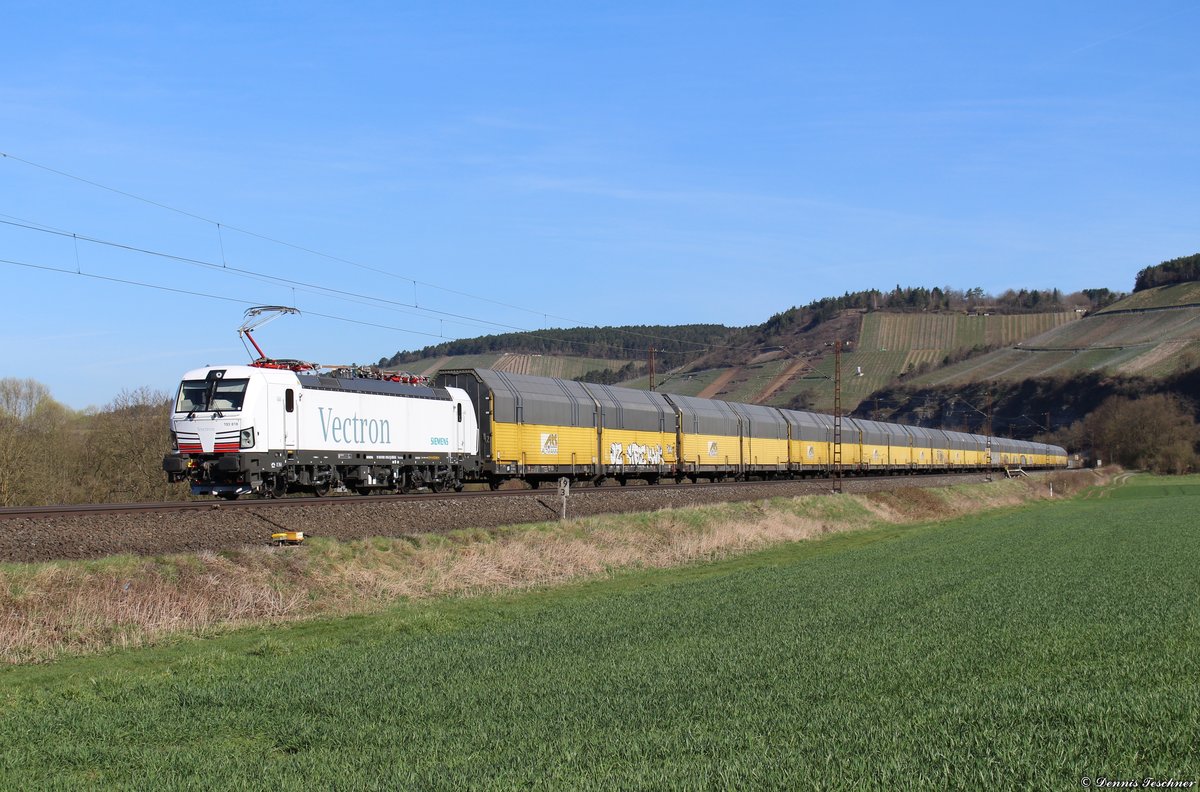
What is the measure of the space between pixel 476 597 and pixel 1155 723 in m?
15.9

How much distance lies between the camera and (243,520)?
23844 millimetres

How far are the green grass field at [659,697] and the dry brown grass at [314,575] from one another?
106 centimetres

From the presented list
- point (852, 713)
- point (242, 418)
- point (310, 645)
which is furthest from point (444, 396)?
point (852, 713)

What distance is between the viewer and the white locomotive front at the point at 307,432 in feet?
95.9

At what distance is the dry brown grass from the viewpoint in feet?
54.6

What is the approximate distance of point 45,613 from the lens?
1648 centimetres

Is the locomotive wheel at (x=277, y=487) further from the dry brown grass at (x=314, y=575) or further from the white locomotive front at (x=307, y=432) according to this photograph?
the dry brown grass at (x=314, y=575)

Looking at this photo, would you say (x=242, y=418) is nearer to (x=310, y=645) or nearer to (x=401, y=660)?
(x=310, y=645)

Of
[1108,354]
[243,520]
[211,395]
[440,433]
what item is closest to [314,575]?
[243,520]

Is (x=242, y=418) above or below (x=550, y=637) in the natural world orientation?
above

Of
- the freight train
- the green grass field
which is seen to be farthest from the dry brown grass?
the freight train

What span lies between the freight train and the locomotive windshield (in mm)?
37

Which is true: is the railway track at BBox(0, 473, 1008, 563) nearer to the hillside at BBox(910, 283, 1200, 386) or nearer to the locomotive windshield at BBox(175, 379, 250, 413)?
the locomotive windshield at BBox(175, 379, 250, 413)

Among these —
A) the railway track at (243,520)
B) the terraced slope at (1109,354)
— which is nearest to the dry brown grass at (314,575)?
the railway track at (243,520)
